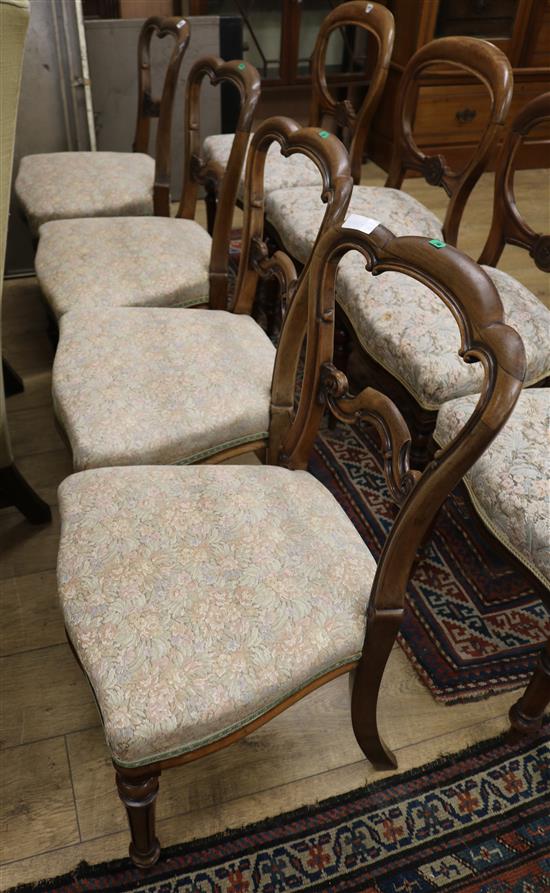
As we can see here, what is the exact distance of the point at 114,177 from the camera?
6.32ft

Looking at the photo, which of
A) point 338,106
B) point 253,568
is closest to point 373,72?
point 338,106

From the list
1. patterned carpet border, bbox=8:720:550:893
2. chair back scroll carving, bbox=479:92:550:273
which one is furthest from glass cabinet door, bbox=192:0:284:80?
patterned carpet border, bbox=8:720:550:893

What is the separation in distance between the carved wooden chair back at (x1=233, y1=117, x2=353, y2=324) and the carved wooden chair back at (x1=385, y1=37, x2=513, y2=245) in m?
0.55

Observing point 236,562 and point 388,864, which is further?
point 388,864

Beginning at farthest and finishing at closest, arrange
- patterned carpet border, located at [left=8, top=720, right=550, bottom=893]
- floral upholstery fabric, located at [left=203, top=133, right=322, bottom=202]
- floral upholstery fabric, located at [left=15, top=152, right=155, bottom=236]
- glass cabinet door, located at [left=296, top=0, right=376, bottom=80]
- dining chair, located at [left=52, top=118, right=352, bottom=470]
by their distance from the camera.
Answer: glass cabinet door, located at [left=296, top=0, right=376, bottom=80], floral upholstery fabric, located at [left=203, top=133, right=322, bottom=202], floral upholstery fabric, located at [left=15, top=152, right=155, bottom=236], dining chair, located at [left=52, top=118, right=352, bottom=470], patterned carpet border, located at [left=8, top=720, right=550, bottom=893]

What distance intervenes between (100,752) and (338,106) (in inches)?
64.2

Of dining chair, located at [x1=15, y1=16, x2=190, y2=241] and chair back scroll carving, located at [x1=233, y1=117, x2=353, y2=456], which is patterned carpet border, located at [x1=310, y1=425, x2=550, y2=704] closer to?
chair back scroll carving, located at [x1=233, y1=117, x2=353, y2=456]

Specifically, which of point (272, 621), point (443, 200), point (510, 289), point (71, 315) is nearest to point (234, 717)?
point (272, 621)

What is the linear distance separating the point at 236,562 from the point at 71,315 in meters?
0.72

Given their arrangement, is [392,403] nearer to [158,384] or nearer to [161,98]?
[158,384]

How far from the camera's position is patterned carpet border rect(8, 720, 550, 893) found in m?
1.01

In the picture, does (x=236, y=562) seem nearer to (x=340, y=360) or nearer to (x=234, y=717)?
(x=234, y=717)

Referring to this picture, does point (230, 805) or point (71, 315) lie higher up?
point (71, 315)

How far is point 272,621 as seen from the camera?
0.88 metres
